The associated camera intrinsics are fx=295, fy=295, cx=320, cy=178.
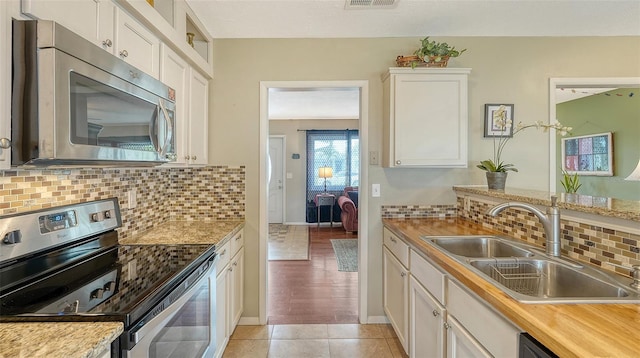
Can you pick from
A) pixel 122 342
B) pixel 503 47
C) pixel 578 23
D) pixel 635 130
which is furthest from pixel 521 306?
pixel 635 130

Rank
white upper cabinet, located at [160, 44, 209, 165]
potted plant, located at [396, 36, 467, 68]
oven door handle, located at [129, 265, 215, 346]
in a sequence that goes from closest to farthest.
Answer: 1. oven door handle, located at [129, 265, 215, 346]
2. white upper cabinet, located at [160, 44, 209, 165]
3. potted plant, located at [396, 36, 467, 68]

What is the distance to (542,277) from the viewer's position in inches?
51.8

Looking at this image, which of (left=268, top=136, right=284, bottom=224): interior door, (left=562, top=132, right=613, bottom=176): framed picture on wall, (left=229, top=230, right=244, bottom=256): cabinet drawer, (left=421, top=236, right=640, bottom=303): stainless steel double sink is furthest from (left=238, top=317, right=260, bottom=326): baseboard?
(left=562, top=132, right=613, bottom=176): framed picture on wall

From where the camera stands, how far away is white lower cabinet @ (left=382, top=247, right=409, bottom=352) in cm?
186

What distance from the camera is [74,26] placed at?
1019 mm

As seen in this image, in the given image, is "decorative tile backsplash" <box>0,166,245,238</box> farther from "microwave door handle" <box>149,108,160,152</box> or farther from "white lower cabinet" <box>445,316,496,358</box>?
"white lower cabinet" <box>445,316,496,358</box>

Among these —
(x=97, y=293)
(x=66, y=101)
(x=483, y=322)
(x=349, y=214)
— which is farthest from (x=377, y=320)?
(x=349, y=214)

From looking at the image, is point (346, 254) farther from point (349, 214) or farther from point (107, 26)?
point (107, 26)

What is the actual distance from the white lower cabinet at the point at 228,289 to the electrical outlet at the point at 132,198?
0.63 m

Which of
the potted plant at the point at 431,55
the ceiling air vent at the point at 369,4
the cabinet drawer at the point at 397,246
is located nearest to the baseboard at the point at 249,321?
the cabinet drawer at the point at 397,246

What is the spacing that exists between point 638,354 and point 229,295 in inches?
77.2

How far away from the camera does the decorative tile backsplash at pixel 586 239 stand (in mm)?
1105

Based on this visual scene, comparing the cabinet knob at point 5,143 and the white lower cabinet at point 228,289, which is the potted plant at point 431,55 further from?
the cabinet knob at point 5,143

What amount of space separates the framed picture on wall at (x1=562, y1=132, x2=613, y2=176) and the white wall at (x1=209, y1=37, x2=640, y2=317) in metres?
2.37
